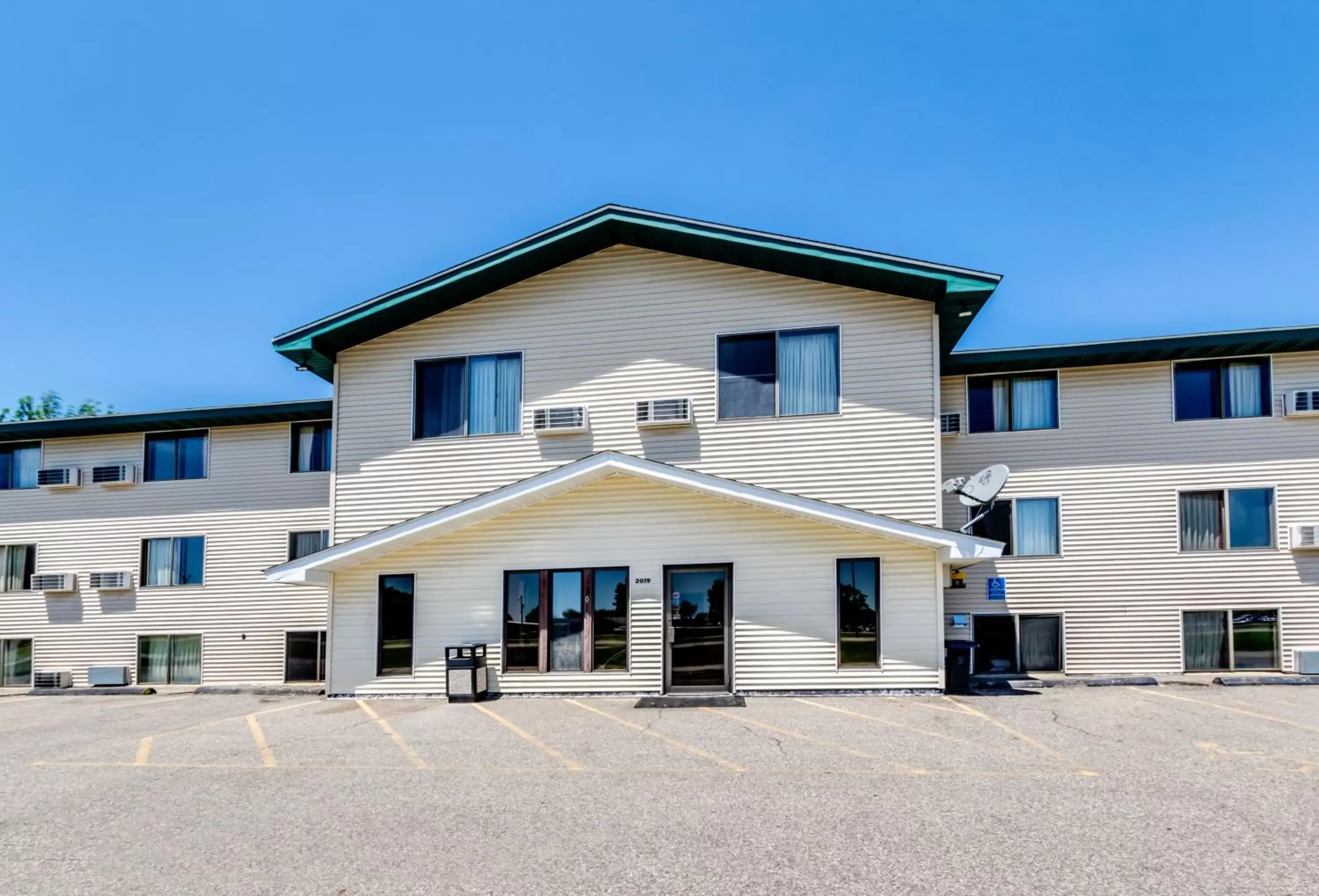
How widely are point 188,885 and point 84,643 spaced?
50.8 ft

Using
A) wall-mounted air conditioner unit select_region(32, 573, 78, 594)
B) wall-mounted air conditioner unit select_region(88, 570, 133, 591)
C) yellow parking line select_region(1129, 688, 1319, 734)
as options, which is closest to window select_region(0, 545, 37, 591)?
wall-mounted air conditioner unit select_region(32, 573, 78, 594)

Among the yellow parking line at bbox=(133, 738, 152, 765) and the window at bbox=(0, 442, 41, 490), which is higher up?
the window at bbox=(0, 442, 41, 490)

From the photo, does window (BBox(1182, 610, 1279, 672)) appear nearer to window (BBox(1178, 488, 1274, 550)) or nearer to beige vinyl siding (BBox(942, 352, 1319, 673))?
beige vinyl siding (BBox(942, 352, 1319, 673))

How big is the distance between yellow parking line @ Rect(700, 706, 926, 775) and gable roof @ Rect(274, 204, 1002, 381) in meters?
6.84

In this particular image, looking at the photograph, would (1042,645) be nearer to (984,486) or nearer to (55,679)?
(984,486)

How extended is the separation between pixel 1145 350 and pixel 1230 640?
203 inches

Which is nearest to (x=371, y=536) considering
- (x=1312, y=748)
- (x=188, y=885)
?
(x=188, y=885)

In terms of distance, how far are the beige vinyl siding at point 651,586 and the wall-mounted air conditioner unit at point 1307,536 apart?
22.6 ft

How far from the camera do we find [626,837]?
267 inches

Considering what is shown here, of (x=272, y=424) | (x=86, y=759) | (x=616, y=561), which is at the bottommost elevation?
(x=86, y=759)

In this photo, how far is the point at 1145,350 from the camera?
50.2 feet

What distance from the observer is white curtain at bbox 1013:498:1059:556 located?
15.9 metres

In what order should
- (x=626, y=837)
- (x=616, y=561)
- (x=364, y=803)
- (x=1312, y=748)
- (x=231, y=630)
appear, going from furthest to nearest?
(x=231, y=630), (x=616, y=561), (x=1312, y=748), (x=364, y=803), (x=626, y=837)

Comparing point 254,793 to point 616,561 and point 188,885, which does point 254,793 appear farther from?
point 616,561
